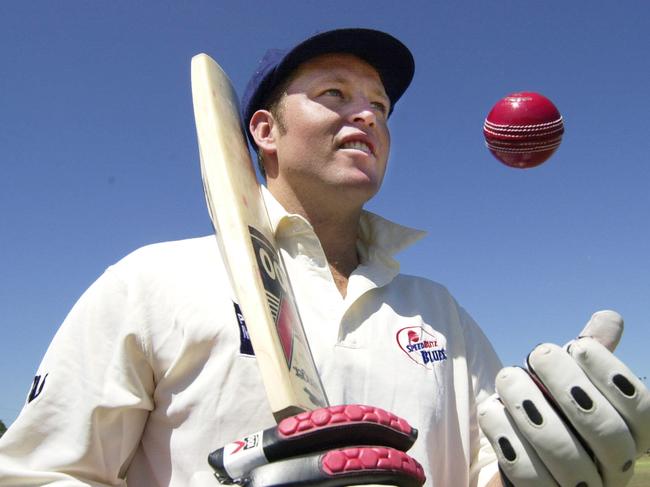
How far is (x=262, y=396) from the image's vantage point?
5.18 feet

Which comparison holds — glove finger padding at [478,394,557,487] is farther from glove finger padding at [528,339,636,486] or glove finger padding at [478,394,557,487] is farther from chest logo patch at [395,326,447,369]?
chest logo patch at [395,326,447,369]

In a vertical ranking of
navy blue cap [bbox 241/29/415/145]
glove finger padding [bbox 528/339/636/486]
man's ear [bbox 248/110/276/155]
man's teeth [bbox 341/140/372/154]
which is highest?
navy blue cap [bbox 241/29/415/145]

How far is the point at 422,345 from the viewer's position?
1.86 m

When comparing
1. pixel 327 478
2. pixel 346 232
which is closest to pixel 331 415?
pixel 327 478

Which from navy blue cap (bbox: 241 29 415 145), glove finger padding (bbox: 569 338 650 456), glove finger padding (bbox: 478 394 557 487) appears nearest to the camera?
glove finger padding (bbox: 569 338 650 456)

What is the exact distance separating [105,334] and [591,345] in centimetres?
108

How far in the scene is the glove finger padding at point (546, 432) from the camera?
4.10 ft

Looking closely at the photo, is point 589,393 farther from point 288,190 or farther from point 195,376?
point 288,190

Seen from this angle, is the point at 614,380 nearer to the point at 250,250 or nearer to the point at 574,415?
the point at 574,415

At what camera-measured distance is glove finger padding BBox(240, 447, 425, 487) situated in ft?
3.34

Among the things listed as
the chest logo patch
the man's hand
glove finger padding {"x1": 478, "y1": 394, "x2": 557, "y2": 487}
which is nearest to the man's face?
the chest logo patch

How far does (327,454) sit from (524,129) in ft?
9.23

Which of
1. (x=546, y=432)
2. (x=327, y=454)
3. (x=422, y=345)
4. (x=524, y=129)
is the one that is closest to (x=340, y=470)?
(x=327, y=454)

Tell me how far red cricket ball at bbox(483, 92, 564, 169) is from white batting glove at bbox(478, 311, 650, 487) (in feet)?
7.71
